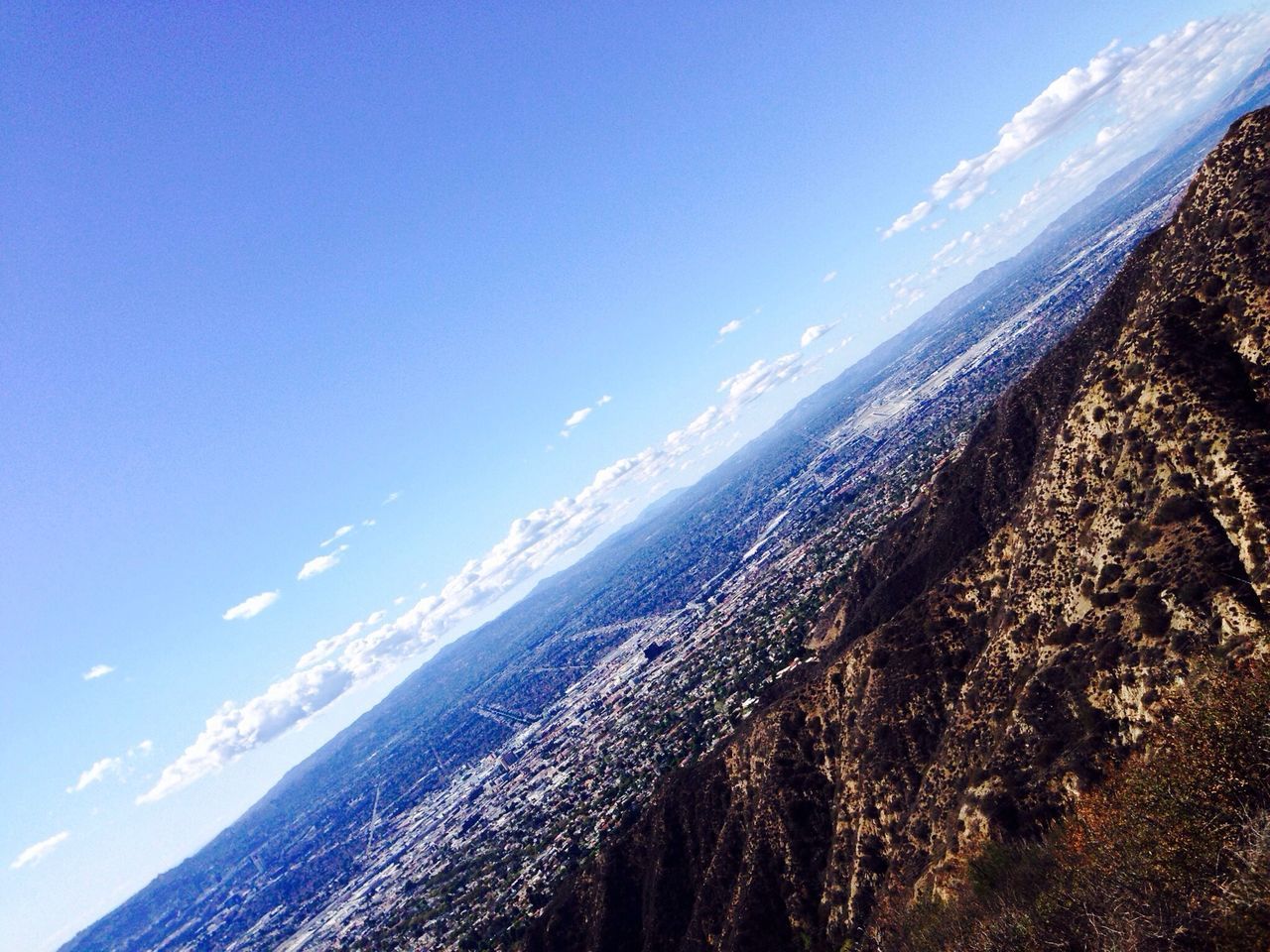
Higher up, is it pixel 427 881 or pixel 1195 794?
pixel 1195 794

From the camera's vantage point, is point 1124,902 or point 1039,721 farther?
point 1039,721

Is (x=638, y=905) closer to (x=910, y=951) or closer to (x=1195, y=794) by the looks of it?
(x=910, y=951)

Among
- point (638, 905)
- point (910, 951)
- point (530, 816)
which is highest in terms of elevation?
point (910, 951)

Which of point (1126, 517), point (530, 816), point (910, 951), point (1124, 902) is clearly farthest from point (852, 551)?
point (1124, 902)

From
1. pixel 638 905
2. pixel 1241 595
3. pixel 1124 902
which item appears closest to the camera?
pixel 1124 902

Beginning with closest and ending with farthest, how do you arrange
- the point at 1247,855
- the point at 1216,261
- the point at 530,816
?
the point at 1247,855
the point at 1216,261
the point at 530,816

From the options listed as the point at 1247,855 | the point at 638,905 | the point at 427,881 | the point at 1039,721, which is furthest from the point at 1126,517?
the point at 427,881

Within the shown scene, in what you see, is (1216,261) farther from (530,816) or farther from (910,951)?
(530,816)
